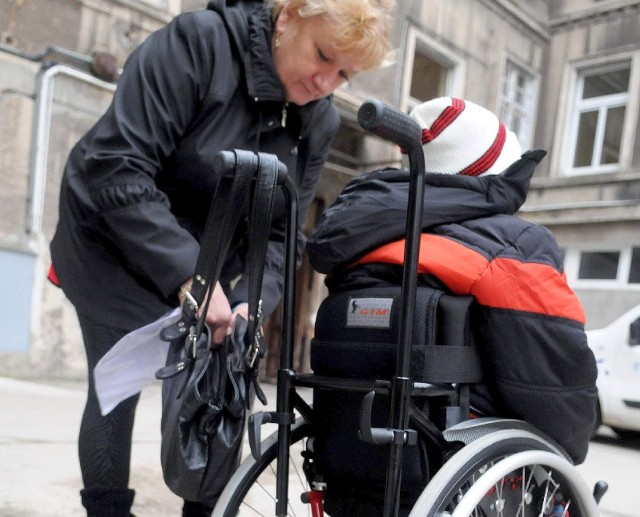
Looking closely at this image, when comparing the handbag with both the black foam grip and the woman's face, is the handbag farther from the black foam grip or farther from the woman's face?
the woman's face

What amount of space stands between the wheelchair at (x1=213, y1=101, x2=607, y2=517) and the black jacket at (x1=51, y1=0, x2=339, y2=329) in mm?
297

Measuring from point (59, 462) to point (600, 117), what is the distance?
429 inches

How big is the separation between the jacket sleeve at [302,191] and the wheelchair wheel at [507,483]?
62 cm

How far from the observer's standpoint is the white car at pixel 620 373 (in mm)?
5633

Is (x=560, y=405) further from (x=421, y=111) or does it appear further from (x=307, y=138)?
(x=307, y=138)

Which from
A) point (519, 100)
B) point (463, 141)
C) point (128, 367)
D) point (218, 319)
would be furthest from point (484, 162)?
point (519, 100)

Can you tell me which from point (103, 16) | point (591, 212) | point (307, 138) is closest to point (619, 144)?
point (591, 212)

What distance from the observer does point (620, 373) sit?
5.76 metres

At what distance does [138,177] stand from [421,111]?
61 centimetres

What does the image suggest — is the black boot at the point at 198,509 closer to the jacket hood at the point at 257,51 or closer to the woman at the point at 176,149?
the woman at the point at 176,149

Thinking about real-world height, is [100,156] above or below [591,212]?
below

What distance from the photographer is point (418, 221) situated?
46.3 inches

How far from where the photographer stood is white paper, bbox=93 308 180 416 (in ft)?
4.73

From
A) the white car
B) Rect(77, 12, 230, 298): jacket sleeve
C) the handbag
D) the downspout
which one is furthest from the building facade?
the handbag
